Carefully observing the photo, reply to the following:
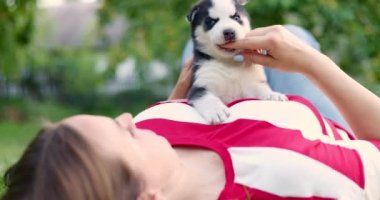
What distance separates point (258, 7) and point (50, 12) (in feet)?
61.6

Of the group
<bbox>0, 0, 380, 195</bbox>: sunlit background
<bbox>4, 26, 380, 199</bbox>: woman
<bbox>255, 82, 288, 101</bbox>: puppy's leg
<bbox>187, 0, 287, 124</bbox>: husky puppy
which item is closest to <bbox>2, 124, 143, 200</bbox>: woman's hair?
<bbox>4, 26, 380, 199</bbox>: woman

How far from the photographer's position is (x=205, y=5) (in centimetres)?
209

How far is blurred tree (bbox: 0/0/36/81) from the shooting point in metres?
9.18

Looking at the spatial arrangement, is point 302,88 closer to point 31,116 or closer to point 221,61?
point 221,61

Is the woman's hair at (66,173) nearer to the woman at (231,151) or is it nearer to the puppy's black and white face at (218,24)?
the woman at (231,151)

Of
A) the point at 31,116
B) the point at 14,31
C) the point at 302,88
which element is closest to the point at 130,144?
the point at 302,88

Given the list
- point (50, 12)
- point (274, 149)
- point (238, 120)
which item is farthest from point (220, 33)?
point (50, 12)

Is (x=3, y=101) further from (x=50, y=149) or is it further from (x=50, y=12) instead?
(x=50, y=149)

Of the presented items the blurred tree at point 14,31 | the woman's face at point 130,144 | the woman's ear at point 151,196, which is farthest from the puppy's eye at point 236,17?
the blurred tree at point 14,31

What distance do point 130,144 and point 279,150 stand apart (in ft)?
1.28

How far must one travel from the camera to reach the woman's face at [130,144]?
5.05 ft

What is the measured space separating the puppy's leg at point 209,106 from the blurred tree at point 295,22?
13.8ft

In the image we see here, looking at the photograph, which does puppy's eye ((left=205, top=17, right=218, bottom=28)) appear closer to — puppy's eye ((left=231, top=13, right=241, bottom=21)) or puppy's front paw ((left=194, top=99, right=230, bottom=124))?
puppy's eye ((left=231, top=13, right=241, bottom=21))

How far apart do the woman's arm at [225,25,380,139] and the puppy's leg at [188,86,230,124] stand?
5.9 inches
